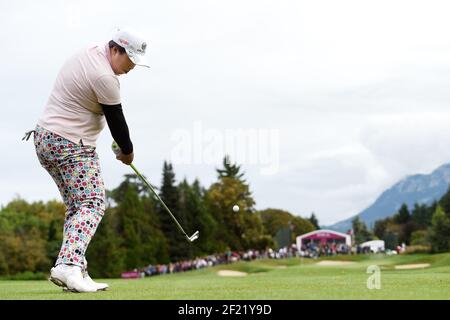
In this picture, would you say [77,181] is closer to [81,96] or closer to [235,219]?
[81,96]

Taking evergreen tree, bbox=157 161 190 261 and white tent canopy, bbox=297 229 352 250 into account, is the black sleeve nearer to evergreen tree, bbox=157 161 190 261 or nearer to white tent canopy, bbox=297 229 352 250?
evergreen tree, bbox=157 161 190 261

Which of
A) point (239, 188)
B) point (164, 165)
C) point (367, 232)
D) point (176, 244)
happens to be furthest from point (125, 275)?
point (367, 232)

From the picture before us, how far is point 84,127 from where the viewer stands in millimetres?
8477

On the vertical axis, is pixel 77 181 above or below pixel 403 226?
below

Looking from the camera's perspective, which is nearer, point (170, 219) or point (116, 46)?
point (116, 46)

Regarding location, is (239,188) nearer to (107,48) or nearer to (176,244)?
(176,244)

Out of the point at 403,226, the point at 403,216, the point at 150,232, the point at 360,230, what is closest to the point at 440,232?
the point at 150,232

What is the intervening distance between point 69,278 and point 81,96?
6.32 ft

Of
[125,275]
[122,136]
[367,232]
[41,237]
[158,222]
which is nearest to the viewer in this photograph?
[122,136]

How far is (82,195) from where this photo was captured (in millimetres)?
8406

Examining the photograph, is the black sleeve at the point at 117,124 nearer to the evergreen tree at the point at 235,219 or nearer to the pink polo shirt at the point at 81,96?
the pink polo shirt at the point at 81,96

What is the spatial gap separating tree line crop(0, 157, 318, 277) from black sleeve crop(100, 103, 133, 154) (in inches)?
2617

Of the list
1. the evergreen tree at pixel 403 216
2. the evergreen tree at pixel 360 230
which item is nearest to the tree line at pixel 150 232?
the evergreen tree at pixel 360 230
